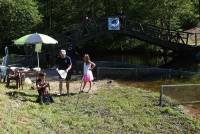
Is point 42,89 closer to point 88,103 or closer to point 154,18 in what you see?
point 88,103

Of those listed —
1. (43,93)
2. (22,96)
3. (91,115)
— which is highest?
(43,93)

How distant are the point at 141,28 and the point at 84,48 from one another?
668 centimetres

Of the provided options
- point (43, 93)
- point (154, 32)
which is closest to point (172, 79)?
point (154, 32)

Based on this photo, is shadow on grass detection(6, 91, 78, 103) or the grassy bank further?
shadow on grass detection(6, 91, 78, 103)

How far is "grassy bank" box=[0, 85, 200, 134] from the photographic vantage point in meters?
14.4

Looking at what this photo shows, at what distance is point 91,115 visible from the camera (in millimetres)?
16234

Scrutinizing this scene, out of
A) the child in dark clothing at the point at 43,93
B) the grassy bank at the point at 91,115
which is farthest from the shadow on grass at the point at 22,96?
the child in dark clothing at the point at 43,93

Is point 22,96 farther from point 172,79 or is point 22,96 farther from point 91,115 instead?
point 172,79

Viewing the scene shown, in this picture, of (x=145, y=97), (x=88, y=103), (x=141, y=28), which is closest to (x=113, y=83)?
(x=145, y=97)

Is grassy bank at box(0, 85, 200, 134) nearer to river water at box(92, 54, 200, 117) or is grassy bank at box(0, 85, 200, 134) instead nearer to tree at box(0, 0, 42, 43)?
river water at box(92, 54, 200, 117)

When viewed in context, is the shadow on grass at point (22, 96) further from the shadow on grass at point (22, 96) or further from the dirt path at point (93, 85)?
the dirt path at point (93, 85)

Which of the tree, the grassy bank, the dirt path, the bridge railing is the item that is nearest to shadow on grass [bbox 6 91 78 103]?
the grassy bank

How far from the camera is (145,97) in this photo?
63.1ft

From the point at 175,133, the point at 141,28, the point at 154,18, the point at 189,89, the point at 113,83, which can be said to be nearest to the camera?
the point at 175,133
